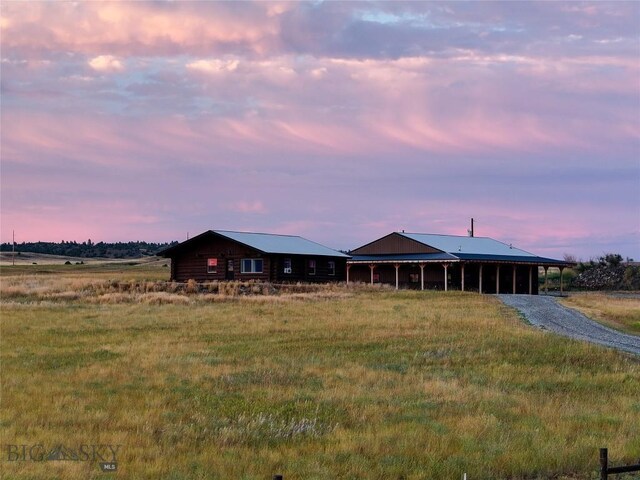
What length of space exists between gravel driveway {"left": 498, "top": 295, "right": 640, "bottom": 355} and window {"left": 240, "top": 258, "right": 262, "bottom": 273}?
65.2 ft

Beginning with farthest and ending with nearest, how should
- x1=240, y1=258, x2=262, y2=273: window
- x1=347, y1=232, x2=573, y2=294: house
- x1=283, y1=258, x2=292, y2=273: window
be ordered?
x1=347, y1=232, x2=573, y2=294: house → x1=283, y1=258, x2=292, y2=273: window → x1=240, y1=258, x2=262, y2=273: window

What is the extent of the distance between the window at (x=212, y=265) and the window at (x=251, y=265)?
8.03ft

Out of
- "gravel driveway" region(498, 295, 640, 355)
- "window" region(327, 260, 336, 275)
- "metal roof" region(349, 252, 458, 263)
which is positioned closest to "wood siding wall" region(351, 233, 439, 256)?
"metal roof" region(349, 252, 458, 263)

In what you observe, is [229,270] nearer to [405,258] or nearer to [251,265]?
[251,265]

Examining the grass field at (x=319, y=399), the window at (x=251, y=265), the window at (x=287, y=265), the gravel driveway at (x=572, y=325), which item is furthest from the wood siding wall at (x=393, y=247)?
the grass field at (x=319, y=399)

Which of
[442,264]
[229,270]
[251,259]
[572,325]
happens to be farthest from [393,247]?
[572,325]

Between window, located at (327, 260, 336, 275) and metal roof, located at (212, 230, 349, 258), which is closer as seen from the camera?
metal roof, located at (212, 230, 349, 258)

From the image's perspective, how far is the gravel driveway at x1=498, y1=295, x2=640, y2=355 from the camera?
24.8 meters

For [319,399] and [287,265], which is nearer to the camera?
[319,399]

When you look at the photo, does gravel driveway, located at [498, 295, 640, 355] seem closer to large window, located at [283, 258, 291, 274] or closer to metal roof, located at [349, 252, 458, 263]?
metal roof, located at [349, 252, 458, 263]

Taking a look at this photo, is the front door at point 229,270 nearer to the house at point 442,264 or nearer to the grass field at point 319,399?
the house at point 442,264

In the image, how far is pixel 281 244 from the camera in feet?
196

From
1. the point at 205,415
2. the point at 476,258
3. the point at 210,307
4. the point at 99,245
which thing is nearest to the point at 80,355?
the point at 205,415

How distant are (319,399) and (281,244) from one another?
44.7 meters
